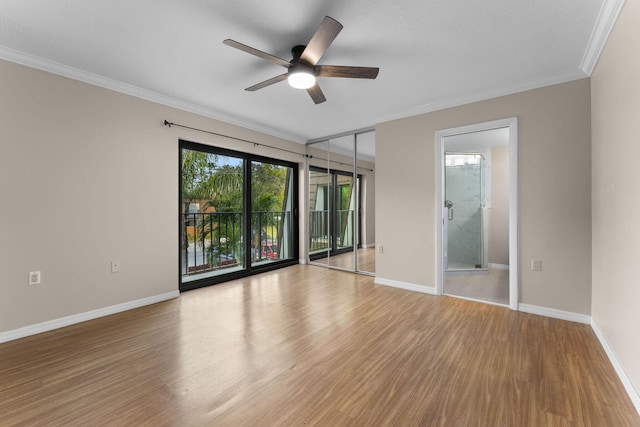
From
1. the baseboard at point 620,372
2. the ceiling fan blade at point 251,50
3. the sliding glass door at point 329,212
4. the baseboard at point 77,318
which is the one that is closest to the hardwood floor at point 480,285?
the baseboard at point 620,372

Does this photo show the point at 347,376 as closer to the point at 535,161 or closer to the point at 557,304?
the point at 557,304

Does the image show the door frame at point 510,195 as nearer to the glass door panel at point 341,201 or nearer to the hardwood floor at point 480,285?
the hardwood floor at point 480,285

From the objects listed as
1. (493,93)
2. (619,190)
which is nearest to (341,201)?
(493,93)

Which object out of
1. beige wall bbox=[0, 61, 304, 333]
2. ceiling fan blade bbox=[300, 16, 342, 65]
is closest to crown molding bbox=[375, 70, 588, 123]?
ceiling fan blade bbox=[300, 16, 342, 65]

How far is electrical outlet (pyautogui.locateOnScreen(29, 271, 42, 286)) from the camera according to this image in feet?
8.24

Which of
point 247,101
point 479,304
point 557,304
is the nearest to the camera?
point 557,304

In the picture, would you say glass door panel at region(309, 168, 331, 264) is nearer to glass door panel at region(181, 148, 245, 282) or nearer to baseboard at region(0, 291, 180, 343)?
glass door panel at region(181, 148, 245, 282)

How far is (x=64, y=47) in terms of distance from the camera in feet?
7.72

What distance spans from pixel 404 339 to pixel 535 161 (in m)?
2.31

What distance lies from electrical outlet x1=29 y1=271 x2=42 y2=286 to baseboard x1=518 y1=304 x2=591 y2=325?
188 inches

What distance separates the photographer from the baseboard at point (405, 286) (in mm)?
3695

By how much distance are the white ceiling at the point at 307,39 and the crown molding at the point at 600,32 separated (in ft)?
0.04

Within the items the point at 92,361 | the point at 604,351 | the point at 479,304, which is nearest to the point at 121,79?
the point at 92,361

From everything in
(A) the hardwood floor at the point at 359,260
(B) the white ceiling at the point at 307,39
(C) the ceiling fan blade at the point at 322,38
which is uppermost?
(B) the white ceiling at the point at 307,39
